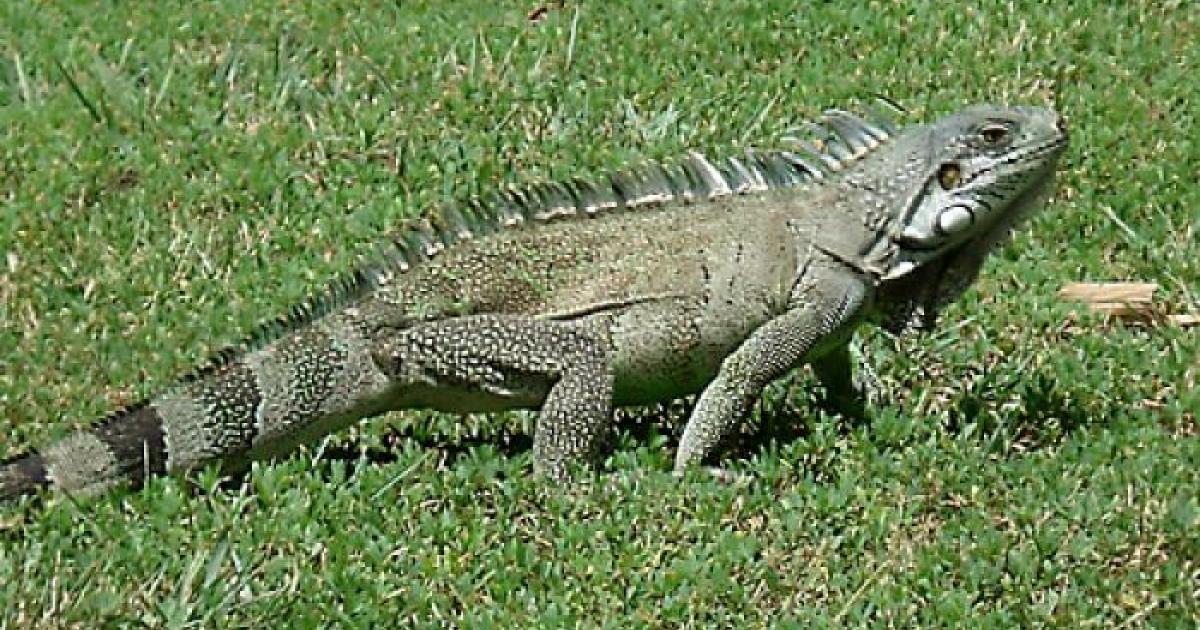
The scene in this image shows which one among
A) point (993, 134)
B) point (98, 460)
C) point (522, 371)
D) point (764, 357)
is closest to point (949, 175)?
point (993, 134)

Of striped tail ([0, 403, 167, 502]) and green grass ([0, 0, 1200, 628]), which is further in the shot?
striped tail ([0, 403, 167, 502])

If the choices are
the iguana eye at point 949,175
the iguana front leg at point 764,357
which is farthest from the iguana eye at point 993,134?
the iguana front leg at point 764,357

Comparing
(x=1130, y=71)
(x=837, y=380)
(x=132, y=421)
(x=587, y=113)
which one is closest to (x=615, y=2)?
(x=587, y=113)

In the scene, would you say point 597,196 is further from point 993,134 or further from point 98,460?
point 98,460

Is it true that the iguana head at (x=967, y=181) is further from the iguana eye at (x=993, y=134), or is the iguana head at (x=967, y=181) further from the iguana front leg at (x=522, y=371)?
the iguana front leg at (x=522, y=371)

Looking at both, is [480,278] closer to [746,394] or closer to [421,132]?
[746,394]

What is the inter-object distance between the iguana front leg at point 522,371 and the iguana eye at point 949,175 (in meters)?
1.24

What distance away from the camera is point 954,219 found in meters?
7.10

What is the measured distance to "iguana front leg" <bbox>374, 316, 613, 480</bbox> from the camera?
681 cm

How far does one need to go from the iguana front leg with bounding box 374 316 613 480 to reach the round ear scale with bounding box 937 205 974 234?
3.87 feet

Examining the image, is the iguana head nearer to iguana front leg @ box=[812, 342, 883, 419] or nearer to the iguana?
the iguana

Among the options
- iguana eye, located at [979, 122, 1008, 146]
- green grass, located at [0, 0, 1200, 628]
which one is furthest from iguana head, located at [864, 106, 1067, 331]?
green grass, located at [0, 0, 1200, 628]

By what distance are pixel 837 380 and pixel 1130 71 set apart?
3.74m

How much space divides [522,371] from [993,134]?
5.61 ft
